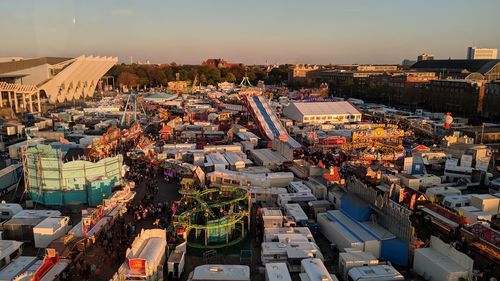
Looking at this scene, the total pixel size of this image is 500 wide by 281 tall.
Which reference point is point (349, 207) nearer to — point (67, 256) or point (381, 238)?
point (381, 238)

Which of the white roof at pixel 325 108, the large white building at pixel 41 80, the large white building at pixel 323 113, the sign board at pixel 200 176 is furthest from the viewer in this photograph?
the large white building at pixel 41 80

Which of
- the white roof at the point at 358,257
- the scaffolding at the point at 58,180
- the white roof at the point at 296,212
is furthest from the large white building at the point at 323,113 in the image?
the white roof at the point at 358,257

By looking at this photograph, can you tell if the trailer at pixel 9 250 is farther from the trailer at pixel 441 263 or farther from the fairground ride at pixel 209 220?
the trailer at pixel 441 263

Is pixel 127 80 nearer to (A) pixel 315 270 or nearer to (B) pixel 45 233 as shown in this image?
(B) pixel 45 233

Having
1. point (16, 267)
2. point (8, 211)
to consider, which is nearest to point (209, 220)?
point (16, 267)

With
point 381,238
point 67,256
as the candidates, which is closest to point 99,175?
point 67,256

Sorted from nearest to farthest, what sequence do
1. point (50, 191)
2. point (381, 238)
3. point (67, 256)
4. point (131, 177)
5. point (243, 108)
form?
1. point (67, 256)
2. point (381, 238)
3. point (50, 191)
4. point (131, 177)
5. point (243, 108)

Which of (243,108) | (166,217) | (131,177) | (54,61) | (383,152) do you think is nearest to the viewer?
(166,217)
